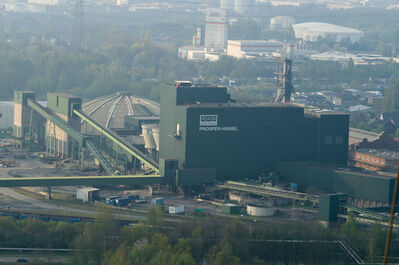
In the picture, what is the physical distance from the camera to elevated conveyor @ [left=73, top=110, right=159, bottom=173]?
145 feet

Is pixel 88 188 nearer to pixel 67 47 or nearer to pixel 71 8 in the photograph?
pixel 67 47

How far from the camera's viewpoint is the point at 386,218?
36.2 m

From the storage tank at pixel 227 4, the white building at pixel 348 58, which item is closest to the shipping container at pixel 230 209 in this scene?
the white building at pixel 348 58

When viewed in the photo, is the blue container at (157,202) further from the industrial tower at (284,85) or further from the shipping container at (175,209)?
the industrial tower at (284,85)

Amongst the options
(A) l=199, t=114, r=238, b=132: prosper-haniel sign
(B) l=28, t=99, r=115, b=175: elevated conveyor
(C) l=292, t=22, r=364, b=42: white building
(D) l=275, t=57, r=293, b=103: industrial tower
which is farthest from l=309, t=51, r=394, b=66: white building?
(A) l=199, t=114, r=238, b=132: prosper-haniel sign

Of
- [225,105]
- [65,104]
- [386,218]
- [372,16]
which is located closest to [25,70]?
[65,104]

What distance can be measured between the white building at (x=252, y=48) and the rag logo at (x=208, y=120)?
7290 cm

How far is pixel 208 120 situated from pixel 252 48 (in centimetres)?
7763

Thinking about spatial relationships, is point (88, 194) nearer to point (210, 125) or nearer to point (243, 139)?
point (210, 125)

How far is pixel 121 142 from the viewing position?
46.6 metres

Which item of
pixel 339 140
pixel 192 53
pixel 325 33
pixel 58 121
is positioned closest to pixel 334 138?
pixel 339 140

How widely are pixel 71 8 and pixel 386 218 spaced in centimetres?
13469

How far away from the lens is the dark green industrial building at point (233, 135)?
43.0m

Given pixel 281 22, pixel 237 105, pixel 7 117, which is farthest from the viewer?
pixel 281 22
